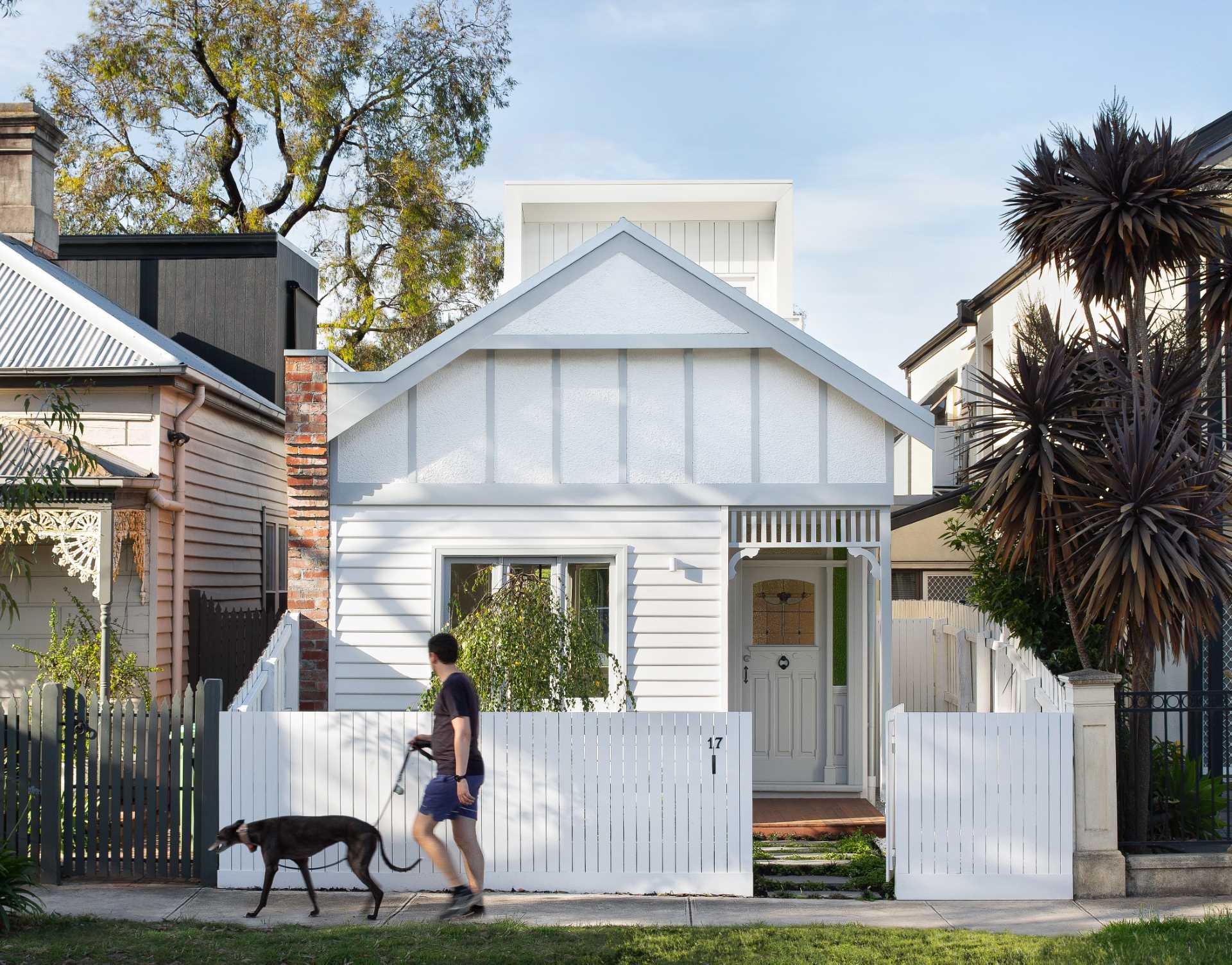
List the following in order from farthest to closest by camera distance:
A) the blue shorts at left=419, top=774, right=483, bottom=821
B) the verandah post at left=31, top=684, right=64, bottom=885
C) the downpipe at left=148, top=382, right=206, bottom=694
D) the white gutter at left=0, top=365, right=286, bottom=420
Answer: the downpipe at left=148, top=382, right=206, bottom=694
the white gutter at left=0, top=365, right=286, bottom=420
the verandah post at left=31, top=684, right=64, bottom=885
the blue shorts at left=419, top=774, right=483, bottom=821

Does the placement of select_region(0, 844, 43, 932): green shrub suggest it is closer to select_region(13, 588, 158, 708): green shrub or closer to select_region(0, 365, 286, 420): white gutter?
select_region(13, 588, 158, 708): green shrub

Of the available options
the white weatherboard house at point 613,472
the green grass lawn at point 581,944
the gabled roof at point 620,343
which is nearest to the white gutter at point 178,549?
the white weatherboard house at point 613,472

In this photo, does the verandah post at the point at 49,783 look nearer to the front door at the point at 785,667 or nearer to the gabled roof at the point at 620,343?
the gabled roof at the point at 620,343

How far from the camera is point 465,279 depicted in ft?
91.2

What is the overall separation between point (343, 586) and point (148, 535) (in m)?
2.35

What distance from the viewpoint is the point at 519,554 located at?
11.4 m

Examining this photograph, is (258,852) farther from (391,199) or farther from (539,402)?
(391,199)

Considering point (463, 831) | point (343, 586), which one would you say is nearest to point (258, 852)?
point (463, 831)

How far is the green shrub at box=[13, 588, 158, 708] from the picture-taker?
11.6 m

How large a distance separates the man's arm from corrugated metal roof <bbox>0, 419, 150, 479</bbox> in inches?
204

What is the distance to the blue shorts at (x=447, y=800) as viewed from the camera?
25.7 ft

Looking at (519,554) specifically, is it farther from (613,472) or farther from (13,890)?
(13,890)

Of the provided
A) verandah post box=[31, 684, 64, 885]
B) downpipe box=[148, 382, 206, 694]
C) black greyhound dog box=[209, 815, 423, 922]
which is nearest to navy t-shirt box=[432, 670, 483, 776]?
black greyhound dog box=[209, 815, 423, 922]

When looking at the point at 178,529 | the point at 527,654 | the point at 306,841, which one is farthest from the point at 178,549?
the point at 306,841
